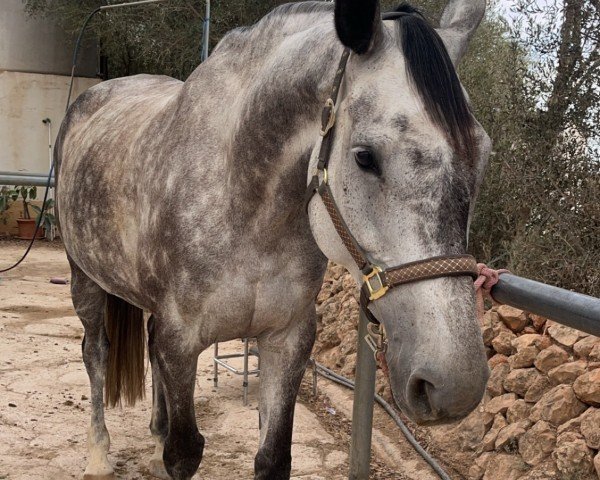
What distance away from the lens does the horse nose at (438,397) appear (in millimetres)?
1613

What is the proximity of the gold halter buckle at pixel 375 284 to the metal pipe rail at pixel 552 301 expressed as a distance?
45cm

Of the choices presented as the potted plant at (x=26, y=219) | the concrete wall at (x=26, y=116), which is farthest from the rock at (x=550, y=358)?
the concrete wall at (x=26, y=116)

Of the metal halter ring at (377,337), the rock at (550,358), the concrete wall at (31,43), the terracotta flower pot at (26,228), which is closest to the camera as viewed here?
the metal halter ring at (377,337)

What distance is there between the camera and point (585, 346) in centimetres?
357

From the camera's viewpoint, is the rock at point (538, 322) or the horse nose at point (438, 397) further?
the rock at point (538, 322)

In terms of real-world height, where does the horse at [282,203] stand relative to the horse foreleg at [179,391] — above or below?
above

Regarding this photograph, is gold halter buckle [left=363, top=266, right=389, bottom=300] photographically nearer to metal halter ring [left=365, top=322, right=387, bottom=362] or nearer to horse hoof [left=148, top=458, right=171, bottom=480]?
metal halter ring [left=365, top=322, right=387, bottom=362]

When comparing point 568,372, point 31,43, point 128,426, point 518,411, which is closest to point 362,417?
point 518,411

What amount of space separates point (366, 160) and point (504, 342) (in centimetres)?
253

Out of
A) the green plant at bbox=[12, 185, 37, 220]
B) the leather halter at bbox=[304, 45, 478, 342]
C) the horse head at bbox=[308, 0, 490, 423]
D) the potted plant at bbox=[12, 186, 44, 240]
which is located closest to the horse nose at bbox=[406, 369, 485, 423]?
the horse head at bbox=[308, 0, 490, 423]

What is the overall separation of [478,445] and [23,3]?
424 inches

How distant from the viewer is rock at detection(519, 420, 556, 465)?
3.36 m

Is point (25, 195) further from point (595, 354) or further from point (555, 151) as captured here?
point (595, 354)

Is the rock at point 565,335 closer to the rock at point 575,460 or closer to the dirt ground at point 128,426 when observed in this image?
the rock at point 575,460
